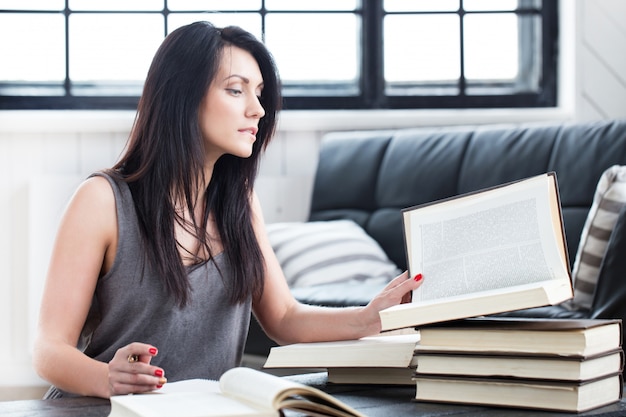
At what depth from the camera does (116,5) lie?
360 cm

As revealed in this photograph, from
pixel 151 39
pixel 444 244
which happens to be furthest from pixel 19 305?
pixel 444 244


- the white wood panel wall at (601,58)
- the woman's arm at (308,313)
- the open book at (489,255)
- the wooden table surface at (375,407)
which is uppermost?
the white wood panel wall at (601,58)

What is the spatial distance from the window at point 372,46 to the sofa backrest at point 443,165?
327 millimetres

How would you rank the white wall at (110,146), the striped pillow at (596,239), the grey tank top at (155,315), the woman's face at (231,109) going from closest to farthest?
the grey tank top at (155,315), the woman's face at (231,109), the striped pillow at (596,239), the white wall at (110,146)

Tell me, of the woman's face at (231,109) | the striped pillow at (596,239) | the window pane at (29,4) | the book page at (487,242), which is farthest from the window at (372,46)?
the book page at (487,242)

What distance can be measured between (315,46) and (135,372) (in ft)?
8.94

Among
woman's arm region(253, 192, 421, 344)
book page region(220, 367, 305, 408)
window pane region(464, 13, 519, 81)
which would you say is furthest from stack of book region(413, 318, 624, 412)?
window pane region(464, 13, 519, 81)

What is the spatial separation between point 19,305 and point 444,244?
253cm

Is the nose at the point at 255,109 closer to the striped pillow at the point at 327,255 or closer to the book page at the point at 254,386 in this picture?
the book page at the point at 254,386

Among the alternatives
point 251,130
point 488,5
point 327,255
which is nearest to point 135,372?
point 251,130

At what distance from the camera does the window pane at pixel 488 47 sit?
145 inches

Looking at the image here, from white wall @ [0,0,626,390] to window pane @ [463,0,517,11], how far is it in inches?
8.6

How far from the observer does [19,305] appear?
134 inches

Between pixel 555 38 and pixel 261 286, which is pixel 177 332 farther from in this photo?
pixel 555 38
